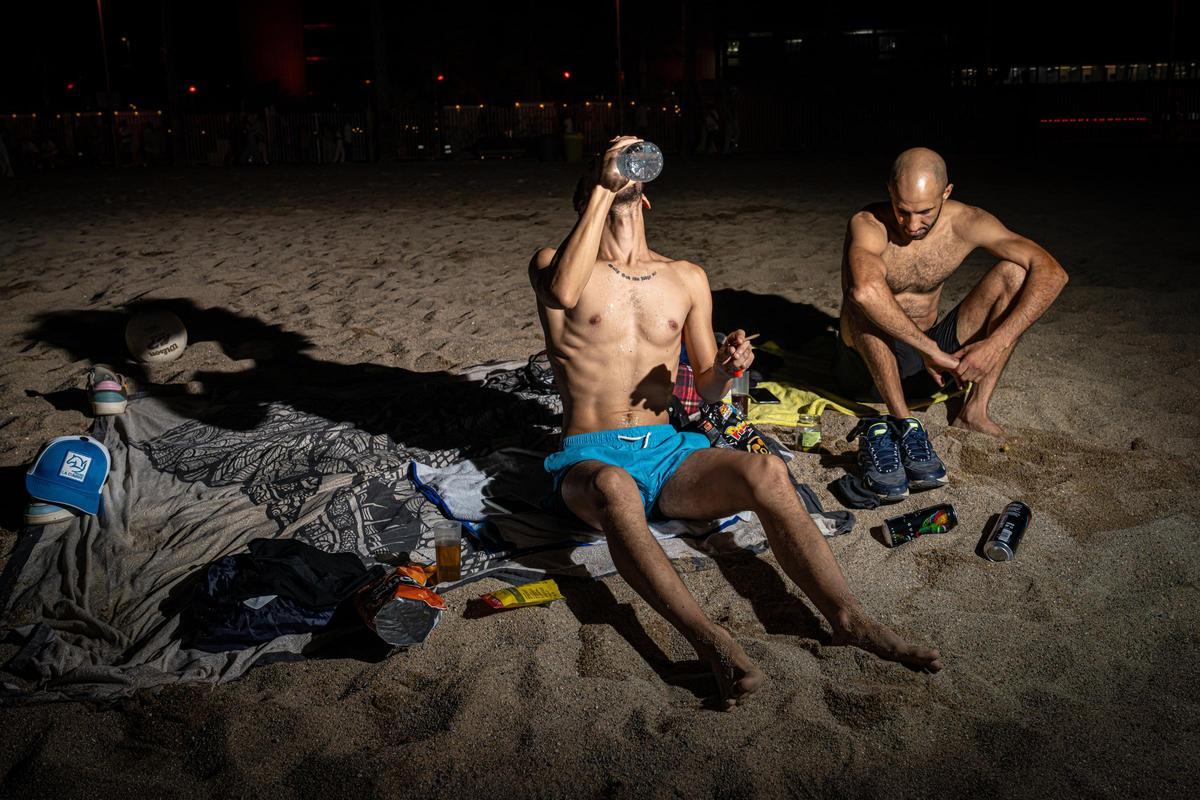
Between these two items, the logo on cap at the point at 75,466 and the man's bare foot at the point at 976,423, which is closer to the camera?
the logo on cap at the point at 75,466

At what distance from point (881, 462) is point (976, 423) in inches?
42.3

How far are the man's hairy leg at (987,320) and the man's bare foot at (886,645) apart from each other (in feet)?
7.73

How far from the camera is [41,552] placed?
4.09 meters

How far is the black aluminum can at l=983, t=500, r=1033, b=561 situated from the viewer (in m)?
3.84

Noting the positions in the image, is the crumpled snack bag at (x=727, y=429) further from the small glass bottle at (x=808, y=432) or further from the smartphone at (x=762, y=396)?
the smartphone at (x=762, y=396)

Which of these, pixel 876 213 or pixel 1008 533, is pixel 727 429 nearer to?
pixel 1008 533

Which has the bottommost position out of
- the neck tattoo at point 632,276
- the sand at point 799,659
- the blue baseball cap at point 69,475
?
the sand at point 799,659

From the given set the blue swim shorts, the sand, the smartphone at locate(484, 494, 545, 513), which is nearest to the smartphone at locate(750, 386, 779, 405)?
the sand

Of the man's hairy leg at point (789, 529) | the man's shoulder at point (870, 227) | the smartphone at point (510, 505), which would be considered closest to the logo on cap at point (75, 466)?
the smartphone at point (510, 505)

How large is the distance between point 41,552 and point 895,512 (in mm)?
3779

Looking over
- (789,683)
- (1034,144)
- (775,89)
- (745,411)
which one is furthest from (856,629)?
(775,89)

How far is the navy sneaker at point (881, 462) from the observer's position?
4.36 m

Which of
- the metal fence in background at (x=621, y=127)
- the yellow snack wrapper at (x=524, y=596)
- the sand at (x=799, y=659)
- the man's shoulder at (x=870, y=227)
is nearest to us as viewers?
the sand at (x=799, y=659)

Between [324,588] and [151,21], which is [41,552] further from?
[151,21]
